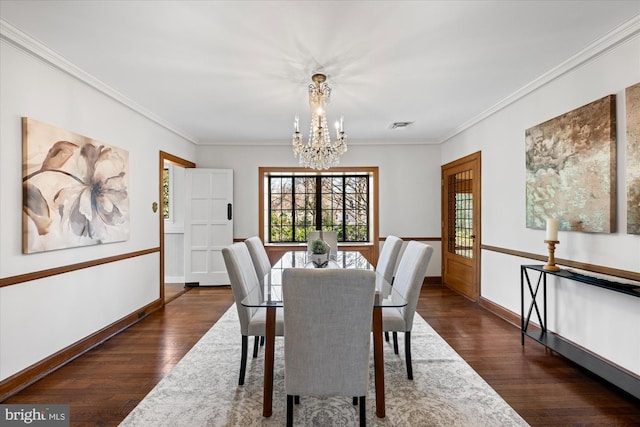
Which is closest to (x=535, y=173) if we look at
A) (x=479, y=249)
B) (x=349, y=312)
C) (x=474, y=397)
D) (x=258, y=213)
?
(x=479, y=249)

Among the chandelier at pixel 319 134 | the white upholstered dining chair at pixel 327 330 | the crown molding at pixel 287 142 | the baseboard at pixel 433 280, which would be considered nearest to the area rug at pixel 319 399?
the white upholstered dining chair at pixel 327 330

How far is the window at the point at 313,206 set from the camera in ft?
19.6

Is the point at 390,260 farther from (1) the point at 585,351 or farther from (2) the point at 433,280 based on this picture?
(2) the point at 433,280

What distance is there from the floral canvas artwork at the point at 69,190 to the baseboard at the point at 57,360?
33.9 inches

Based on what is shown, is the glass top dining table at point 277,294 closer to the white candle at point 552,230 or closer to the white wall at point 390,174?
the white candle at point 552,230

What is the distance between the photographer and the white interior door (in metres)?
5.41

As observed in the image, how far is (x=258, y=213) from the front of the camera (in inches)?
223

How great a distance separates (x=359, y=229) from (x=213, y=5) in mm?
4531

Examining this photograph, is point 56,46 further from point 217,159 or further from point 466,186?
point 466,186

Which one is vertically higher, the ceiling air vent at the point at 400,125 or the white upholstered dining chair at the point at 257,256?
the ceiling air vent at the point at 400,125

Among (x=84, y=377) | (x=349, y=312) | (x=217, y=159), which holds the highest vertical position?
(x=217, y=159)

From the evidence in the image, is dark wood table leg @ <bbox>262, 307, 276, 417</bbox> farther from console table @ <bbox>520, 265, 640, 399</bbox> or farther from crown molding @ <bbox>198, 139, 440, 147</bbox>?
crown molding @ <bbox>198, 139, 440, 147</bbox>

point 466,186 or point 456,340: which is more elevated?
point 466,186

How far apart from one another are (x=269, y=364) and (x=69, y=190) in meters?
2.24
